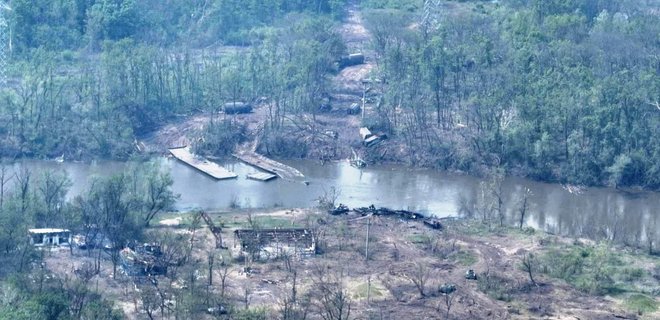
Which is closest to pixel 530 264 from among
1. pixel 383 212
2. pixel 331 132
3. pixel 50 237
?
pixel 383 212

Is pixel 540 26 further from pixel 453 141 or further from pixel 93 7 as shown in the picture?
pixel 93 7

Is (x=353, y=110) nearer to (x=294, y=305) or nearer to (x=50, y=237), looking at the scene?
(x=50, y=237)

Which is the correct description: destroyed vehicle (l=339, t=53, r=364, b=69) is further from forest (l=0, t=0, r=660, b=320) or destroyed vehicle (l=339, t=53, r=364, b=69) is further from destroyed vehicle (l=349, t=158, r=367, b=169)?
destroyed vehicle (l=349, t=158, r=367, b=169)

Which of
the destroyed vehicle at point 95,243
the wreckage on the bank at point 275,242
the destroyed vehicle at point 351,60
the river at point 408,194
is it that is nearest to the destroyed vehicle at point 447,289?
the wreckage on the bank at point 275,242

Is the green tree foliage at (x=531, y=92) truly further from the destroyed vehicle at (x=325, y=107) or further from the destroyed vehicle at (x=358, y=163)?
the destroyed vehicle at (x=325, y=107)

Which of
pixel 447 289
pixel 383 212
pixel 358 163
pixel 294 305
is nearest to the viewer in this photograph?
pixel 294 305

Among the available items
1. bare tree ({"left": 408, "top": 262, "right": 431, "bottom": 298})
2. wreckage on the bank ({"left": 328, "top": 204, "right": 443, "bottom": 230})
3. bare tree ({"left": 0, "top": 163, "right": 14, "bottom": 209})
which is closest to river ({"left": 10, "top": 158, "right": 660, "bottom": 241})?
wreckage on the bank ({"left": 328, "top": 204, "right": 443, "bottom": 230})

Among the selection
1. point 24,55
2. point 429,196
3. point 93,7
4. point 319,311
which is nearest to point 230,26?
point 93,7
